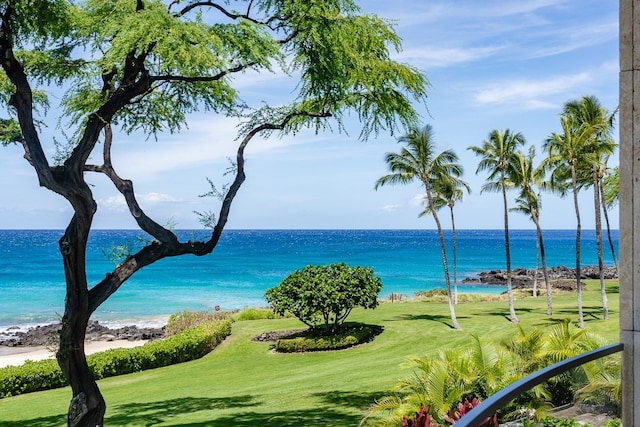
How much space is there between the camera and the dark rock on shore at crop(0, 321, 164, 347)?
34069 millimetres

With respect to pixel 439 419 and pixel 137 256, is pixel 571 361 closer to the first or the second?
pixel 439 419

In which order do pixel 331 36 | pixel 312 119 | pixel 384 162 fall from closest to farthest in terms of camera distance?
pixel 331 36 → pixel 312 119 → pixel 384 162

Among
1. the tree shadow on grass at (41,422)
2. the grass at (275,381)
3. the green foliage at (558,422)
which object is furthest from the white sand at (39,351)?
the green foliage at (558,422)

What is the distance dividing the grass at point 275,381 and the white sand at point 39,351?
22.1 feet

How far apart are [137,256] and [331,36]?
15.6 feet

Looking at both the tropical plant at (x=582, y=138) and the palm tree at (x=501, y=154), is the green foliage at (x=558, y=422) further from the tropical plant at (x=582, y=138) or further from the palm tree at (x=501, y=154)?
the palm tree at (x=501, y=154)

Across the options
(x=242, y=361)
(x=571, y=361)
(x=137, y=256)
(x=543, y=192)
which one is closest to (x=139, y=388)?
(x=242, y=361)

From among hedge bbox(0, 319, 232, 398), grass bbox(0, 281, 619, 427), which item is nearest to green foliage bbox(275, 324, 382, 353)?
grass bbox(0, 281, 619, 427)

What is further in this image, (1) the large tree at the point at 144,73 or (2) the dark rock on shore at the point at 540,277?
(2) the dark rock on shore at the point at 540,277

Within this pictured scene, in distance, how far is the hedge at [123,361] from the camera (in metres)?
20.6

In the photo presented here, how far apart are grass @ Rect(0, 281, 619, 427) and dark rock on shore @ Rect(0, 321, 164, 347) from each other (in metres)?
7.34

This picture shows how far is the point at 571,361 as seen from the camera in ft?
8.69

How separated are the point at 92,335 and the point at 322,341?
17.6 meters

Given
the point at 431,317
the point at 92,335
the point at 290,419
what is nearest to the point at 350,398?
the point at 290,419
